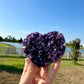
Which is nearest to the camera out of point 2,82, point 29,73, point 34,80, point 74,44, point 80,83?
point 29,73

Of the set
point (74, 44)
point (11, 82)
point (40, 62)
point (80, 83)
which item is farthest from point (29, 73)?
point (74, 44)

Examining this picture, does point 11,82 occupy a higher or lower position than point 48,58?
lower

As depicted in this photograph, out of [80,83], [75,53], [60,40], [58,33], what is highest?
[58,33]

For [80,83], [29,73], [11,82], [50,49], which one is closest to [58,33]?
[50,49]

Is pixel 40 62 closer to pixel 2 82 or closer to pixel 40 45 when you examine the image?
pixel 40 45

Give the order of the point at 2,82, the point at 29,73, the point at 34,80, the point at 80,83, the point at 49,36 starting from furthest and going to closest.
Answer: the point at 80,83
the point at 2,82
the point at 49,36
the point at 34,80
the point at 29,73

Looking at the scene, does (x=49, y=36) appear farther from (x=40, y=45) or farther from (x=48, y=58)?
(x=48, y=58)

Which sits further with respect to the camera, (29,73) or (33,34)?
(33,34)
